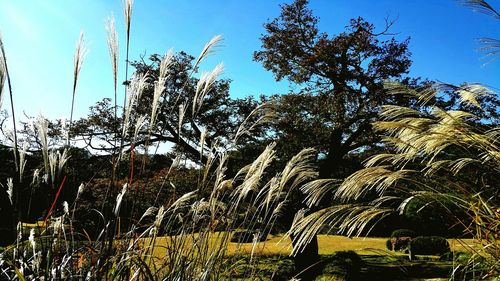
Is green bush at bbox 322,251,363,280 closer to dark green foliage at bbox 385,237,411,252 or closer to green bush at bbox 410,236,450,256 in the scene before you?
green bush at bbox 410,236,450,256

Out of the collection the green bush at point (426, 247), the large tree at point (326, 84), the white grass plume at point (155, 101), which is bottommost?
the green bush at point (426, 247)

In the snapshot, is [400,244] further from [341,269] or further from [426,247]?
[341,269]

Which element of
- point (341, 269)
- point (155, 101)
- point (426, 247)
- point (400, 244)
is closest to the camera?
point (155, 101)

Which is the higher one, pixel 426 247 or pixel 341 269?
pixel 426 247

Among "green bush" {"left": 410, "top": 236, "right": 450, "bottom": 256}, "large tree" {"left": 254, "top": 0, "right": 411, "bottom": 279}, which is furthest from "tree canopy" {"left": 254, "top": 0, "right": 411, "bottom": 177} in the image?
"green bush" {"left": 410, "top": 236, "right": 450, "bottom": 256}

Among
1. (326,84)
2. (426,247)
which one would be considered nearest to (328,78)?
(326,84)

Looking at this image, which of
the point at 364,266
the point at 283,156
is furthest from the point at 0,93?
the point at 364,266

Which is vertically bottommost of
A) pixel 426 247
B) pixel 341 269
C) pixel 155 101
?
pixel 341 269

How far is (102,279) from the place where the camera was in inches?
66.5

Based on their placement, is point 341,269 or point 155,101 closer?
point 155,101

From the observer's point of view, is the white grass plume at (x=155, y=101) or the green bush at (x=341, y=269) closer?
the white grass plume at (x=155, y=101)

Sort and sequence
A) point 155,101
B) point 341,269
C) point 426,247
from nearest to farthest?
point 155,101 → point 341,269 → point 426,247

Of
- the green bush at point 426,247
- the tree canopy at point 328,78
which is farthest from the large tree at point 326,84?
the green bush at point 426,247

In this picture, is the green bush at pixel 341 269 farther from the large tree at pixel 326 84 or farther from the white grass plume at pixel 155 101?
the white grass plume at pixel 155 101
